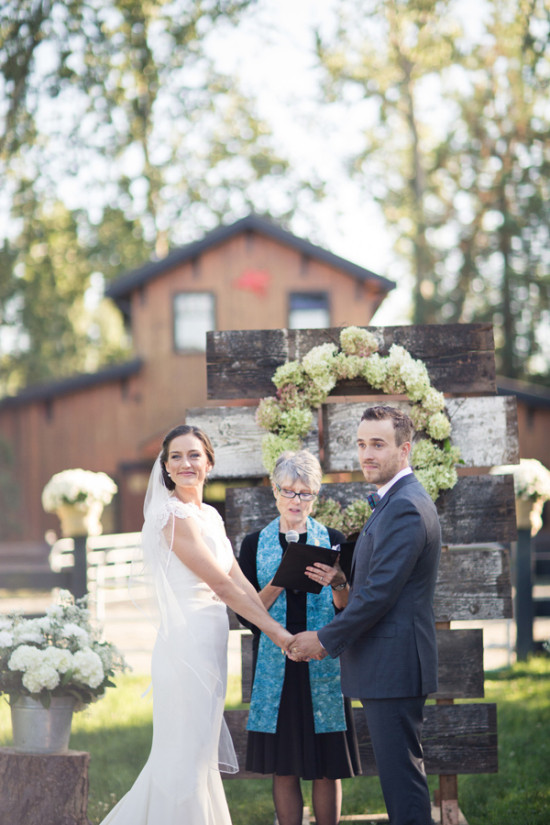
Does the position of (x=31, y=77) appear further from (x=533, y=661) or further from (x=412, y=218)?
(x=533, y=661)

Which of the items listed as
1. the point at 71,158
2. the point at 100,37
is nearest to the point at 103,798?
the point at 100,37

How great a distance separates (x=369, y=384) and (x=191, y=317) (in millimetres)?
14598

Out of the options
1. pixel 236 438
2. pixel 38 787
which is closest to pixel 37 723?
pixel 38 787

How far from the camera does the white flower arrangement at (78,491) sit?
9508 millimetres

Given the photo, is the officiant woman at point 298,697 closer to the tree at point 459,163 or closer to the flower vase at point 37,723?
the flower vase at point 37,723

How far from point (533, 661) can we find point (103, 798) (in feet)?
19.3

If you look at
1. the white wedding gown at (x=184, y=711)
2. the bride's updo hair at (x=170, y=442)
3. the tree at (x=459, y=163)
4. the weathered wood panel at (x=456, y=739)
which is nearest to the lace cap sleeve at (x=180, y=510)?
the white wedding gown at (x=184, y=711)

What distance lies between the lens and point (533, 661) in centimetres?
1013

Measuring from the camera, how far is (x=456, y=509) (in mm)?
5465

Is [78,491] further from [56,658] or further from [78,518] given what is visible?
[56,658]

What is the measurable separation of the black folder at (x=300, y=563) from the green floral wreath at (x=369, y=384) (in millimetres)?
A: 928

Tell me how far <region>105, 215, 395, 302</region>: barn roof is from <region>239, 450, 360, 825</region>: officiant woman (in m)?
15.1

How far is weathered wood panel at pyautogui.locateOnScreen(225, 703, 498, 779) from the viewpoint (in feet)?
17.6

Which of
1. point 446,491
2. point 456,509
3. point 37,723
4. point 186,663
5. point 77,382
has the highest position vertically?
point 77,382
